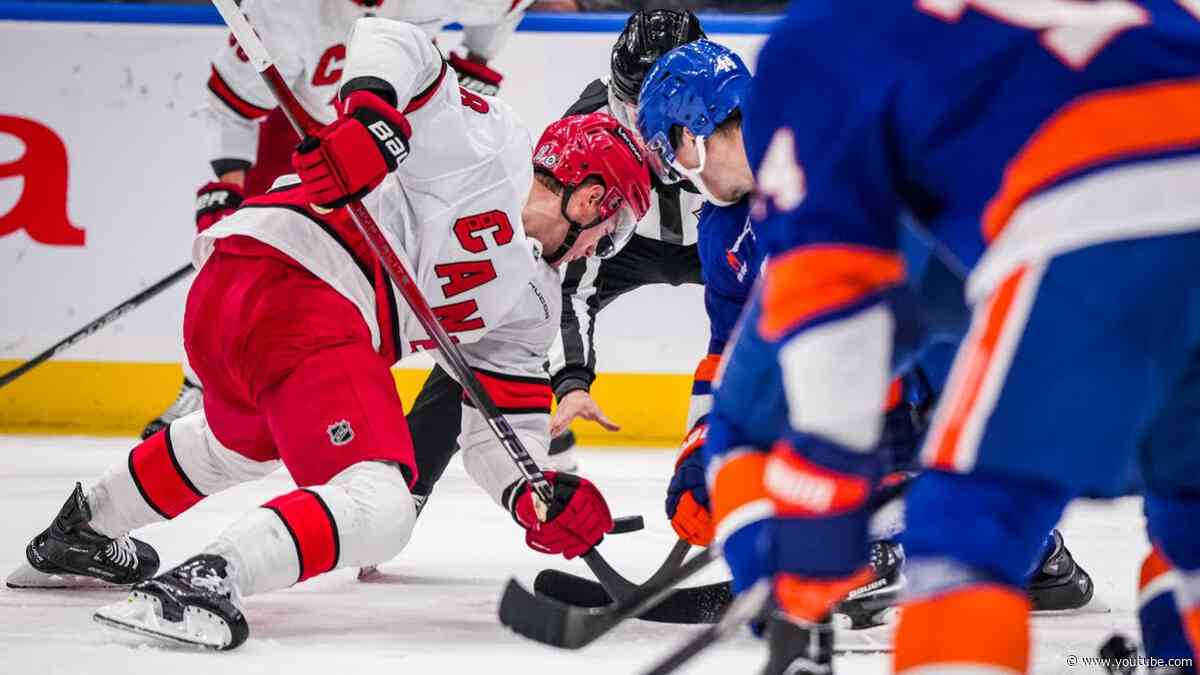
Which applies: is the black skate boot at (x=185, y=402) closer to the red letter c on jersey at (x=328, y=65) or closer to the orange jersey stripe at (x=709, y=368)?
the red letter c on jersey at (x=328, y=65)

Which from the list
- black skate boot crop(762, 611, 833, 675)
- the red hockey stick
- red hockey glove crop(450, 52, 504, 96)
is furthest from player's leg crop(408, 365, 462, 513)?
black skate boot crop(762, 611, 833, 675)

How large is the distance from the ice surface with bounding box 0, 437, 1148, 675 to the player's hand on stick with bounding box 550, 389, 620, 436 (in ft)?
0.83

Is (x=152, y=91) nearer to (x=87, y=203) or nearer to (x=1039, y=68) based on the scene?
(x=87, y=203)

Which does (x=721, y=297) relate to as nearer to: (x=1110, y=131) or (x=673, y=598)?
(x=673, y=598)

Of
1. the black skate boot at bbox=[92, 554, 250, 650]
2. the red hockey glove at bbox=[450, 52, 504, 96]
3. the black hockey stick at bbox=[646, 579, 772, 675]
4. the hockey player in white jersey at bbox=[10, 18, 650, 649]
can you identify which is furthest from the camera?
the red hockey glove at bbox=[450, 52, 504, 96]

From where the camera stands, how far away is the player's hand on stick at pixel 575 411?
297 cm

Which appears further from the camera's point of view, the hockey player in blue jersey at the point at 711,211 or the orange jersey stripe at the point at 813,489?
the hockey player in blue jersey at the point at 711,211

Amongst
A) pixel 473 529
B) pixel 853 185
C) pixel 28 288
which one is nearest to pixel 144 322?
pixel 28 288

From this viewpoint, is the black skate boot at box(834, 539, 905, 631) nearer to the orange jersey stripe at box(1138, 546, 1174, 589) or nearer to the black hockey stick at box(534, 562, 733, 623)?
the black hockey stick at box(534, 562, 733, 623)

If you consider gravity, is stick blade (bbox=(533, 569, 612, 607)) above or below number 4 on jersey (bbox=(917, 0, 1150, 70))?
below

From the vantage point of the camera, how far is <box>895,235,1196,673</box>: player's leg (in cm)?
105

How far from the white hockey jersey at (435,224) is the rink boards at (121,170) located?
1.86 metres

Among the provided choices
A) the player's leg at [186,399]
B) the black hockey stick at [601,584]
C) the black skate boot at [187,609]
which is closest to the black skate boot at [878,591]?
the black hockey stick at [601,584]

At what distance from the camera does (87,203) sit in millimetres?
4480
